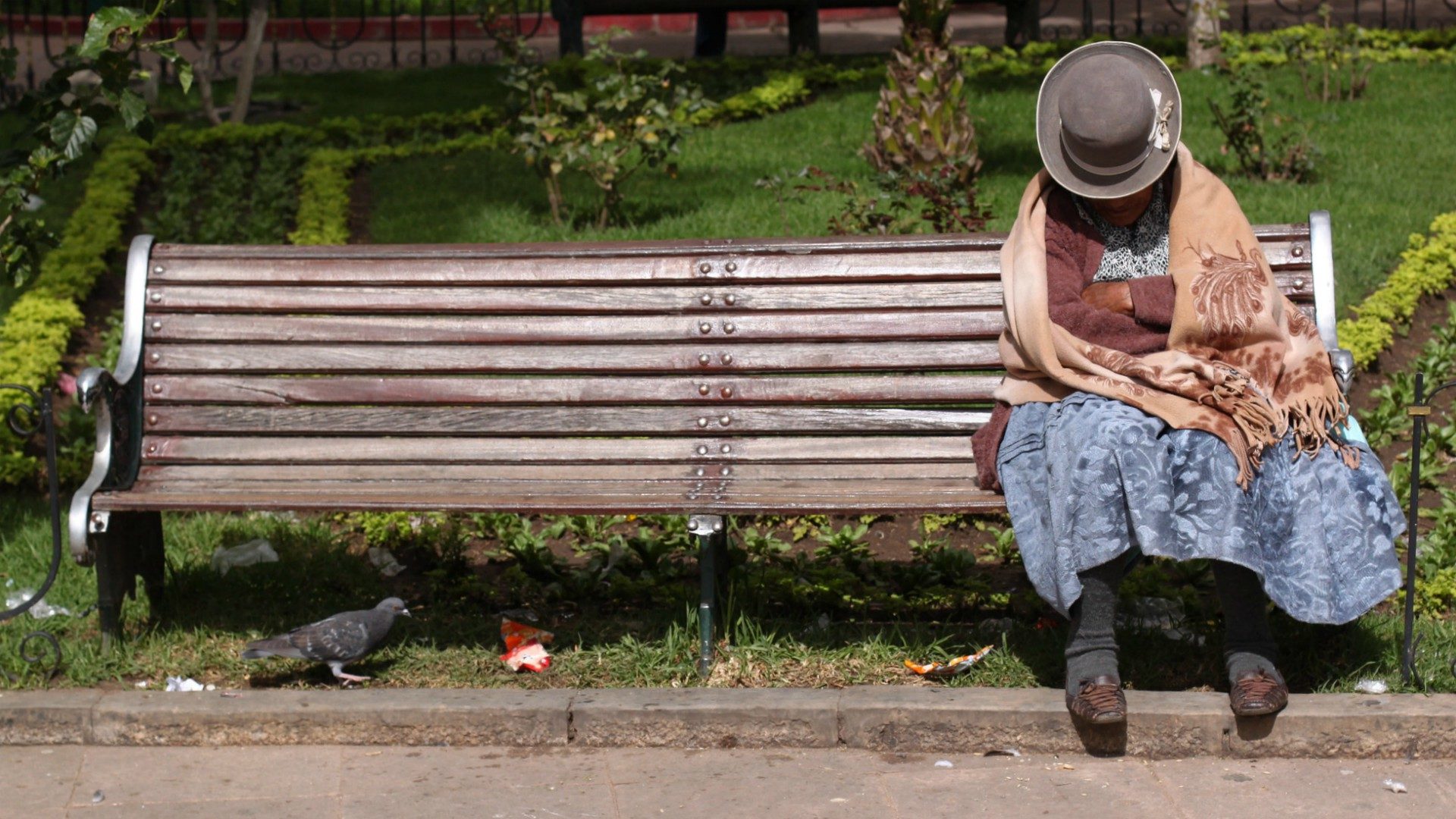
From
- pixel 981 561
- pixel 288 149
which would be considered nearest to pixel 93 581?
pixel 981 561

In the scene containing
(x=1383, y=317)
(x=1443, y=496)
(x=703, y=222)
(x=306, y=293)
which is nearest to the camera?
(x=306, y=293)

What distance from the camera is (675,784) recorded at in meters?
3.93

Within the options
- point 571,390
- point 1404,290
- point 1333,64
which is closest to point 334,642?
point 571,390

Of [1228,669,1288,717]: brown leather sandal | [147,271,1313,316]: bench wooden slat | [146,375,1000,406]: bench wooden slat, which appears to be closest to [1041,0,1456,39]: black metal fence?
[147,271,1313,316]: bench wooden slat

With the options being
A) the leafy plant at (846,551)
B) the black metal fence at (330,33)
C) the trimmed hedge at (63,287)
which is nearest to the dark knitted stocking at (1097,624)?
the leafy plant at (846,551)

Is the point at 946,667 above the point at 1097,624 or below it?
below

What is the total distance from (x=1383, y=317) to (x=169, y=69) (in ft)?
33.9

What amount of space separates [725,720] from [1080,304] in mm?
1369

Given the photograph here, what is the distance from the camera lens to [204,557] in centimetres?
539

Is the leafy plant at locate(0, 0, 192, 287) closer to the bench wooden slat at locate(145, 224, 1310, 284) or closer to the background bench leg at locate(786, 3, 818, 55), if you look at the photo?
the bench wooden slat at locate(145, 224, 1310, 284)

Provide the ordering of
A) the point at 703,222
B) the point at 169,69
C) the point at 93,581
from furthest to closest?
the point at 169,69
the point at 703,222
the point at 93,581

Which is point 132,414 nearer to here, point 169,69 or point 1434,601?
point 1434,601

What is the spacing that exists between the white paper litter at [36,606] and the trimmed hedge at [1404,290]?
A: 4.48 meters

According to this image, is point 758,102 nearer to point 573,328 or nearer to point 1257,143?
point 1257,143
